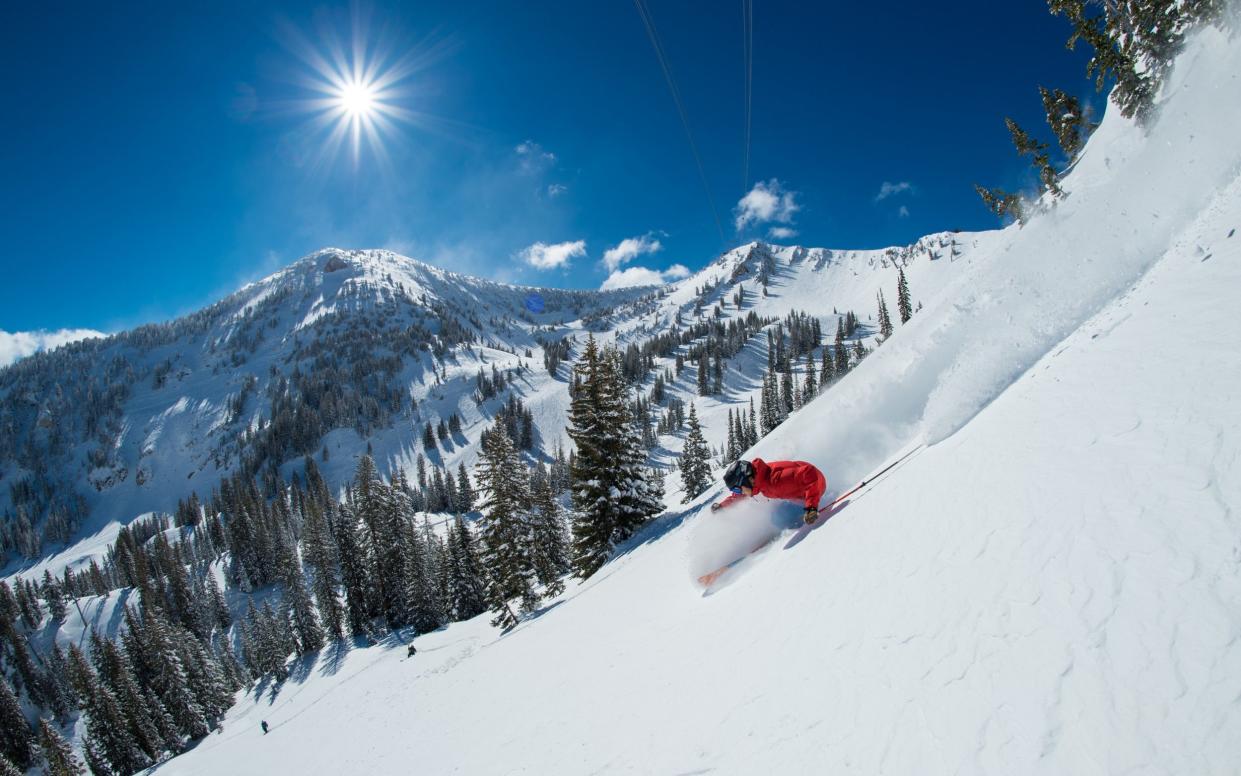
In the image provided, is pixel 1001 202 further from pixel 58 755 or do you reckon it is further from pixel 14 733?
pixel 14 733

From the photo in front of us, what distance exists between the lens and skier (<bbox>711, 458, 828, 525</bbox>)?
1007 cm

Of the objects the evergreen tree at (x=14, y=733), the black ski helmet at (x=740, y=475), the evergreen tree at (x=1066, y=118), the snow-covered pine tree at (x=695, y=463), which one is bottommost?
the snow-covered pine tree at (x=695, y=463)

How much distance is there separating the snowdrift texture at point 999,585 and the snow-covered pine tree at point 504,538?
1192 cm

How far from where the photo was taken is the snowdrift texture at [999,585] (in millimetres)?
3604

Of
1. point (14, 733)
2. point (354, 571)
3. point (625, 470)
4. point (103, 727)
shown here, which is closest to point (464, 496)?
point (354, 571)

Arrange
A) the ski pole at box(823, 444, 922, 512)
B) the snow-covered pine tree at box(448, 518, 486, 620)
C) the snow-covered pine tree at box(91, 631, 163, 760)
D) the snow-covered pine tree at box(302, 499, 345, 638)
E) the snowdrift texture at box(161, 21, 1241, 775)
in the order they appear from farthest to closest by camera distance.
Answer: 1. the snow-covered pine tree at box(302, 499, 345, 638)
2. the snow-covered pine tree at box(91, 631, 163, 760)
3. the snow-covered pine tree at box(448, 518, 486, 620)
4. the ski pole at box(823, 444, 922, 512)
5. the snowdrift texture at box(161, 21, 1241, 775)

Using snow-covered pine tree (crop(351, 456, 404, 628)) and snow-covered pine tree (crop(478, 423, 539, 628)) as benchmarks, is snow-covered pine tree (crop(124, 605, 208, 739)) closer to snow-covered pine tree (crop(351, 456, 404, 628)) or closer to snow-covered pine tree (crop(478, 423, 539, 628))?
snow-covered pine tree (crop(351, 456, 404, 628))

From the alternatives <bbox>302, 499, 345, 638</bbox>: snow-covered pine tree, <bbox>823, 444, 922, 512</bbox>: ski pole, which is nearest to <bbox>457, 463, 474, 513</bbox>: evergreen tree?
<bbox>302, 499, 345, 638</bbox>: snow-covered pine tree

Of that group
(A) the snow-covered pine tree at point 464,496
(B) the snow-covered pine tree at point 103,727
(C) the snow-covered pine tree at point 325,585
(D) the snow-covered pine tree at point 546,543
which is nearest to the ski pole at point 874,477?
(D) the snow-covered pine tree at point 546,543

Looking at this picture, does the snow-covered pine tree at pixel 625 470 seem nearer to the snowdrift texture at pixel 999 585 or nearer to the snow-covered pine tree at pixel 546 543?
the snow-covered pine tree at pixel 546 543

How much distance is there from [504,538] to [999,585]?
24.8 m

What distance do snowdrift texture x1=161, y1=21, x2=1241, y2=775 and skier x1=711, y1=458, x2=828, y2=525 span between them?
842 mm

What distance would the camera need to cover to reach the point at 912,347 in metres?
15.0

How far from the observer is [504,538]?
87.3 feet
